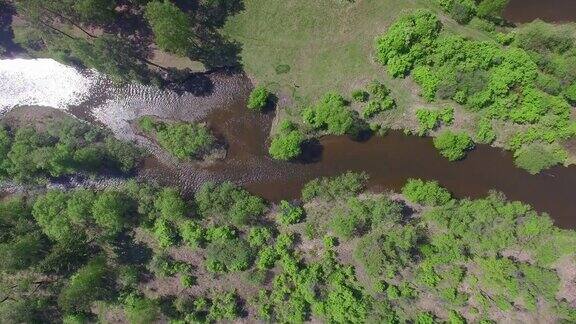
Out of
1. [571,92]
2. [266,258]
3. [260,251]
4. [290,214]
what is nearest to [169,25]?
[290,214]

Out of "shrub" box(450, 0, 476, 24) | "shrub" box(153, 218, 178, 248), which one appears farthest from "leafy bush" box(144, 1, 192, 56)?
"shrub" box(450, 0, 476, 24)

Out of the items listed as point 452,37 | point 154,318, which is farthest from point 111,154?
point 452,37

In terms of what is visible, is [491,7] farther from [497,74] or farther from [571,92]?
[571,92]

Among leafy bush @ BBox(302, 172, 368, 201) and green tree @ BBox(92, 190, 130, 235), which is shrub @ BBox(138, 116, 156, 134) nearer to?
green tree @ BBox(92, 190, 130, 235)

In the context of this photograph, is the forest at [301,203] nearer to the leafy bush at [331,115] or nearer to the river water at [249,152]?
the leafy bush at [331,115]

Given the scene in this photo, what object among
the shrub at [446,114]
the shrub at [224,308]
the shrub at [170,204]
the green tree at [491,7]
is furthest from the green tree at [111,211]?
the green tree at [491,7]

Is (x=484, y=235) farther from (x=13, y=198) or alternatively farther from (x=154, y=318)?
(x=13, y=198)
